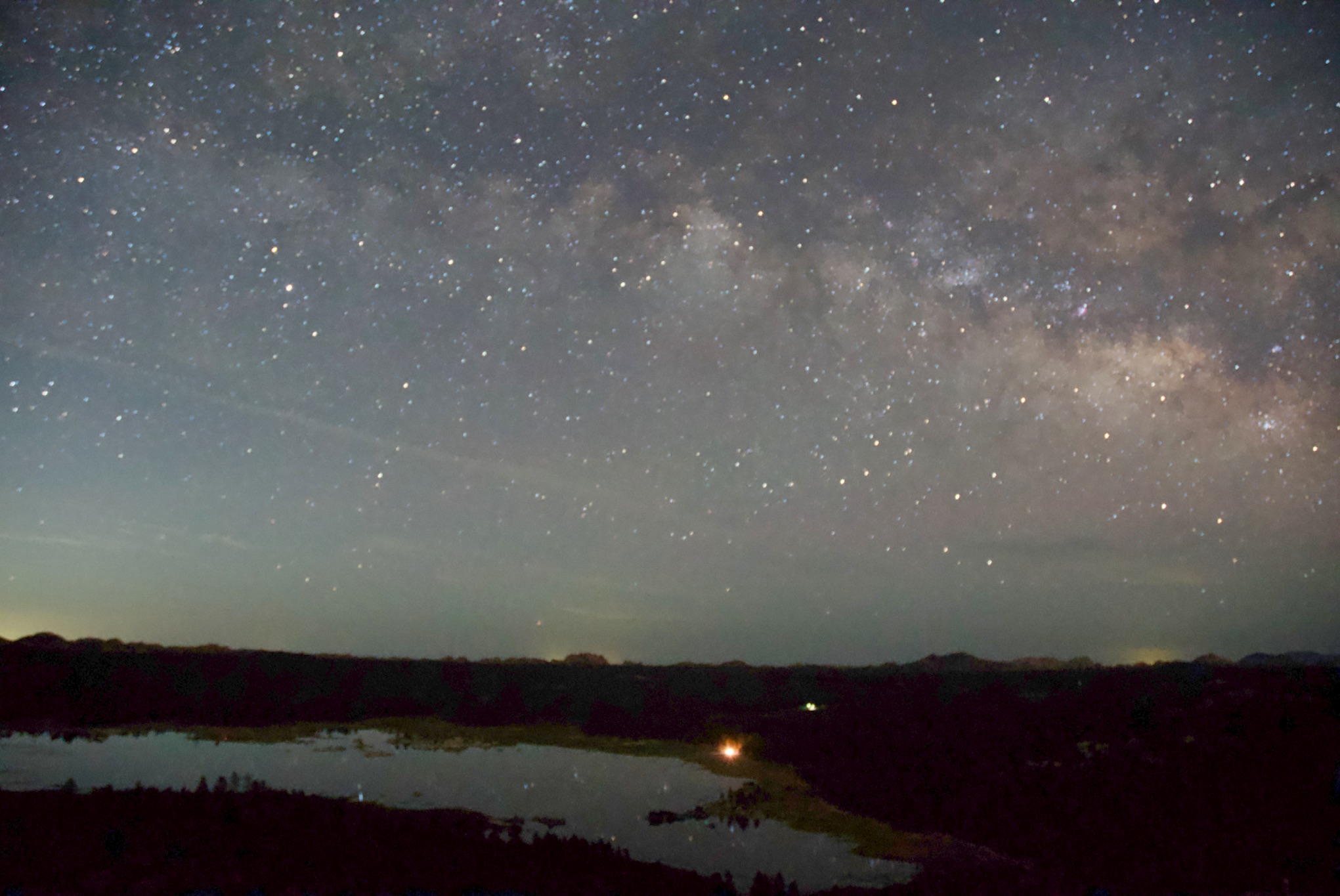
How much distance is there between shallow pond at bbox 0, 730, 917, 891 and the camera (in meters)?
16.3

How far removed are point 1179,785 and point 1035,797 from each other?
3466 millimetres

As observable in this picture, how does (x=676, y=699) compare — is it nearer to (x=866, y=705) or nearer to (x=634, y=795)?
(x=866, y=705)

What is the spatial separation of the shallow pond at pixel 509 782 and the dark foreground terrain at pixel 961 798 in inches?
77.6

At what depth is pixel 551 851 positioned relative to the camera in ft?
49.9

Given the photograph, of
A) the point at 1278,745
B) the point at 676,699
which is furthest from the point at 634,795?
the point at 676,699

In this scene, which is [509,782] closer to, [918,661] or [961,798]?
[961,798]

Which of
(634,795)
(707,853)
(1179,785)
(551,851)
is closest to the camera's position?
(551,851)

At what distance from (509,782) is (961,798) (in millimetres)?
13699

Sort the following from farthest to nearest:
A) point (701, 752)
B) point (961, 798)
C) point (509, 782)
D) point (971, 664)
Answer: point (971, 664) < point (701, 752) < point (509, 782) < point (961, 798)

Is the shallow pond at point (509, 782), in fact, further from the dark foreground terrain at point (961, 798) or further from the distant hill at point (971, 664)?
the distant hill at point (971, 664)

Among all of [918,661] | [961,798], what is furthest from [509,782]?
[918,661]

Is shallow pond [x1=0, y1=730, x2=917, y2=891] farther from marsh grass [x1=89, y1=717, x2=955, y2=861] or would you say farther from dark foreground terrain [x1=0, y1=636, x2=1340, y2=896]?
dark foreground terrain [x1=0, y1=636, x2=1340, y2=896]

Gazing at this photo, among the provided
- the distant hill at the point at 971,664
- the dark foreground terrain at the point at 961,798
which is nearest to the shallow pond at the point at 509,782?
the dark foreground terrain at the point at 961,798

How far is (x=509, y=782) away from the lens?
78.6 feet
